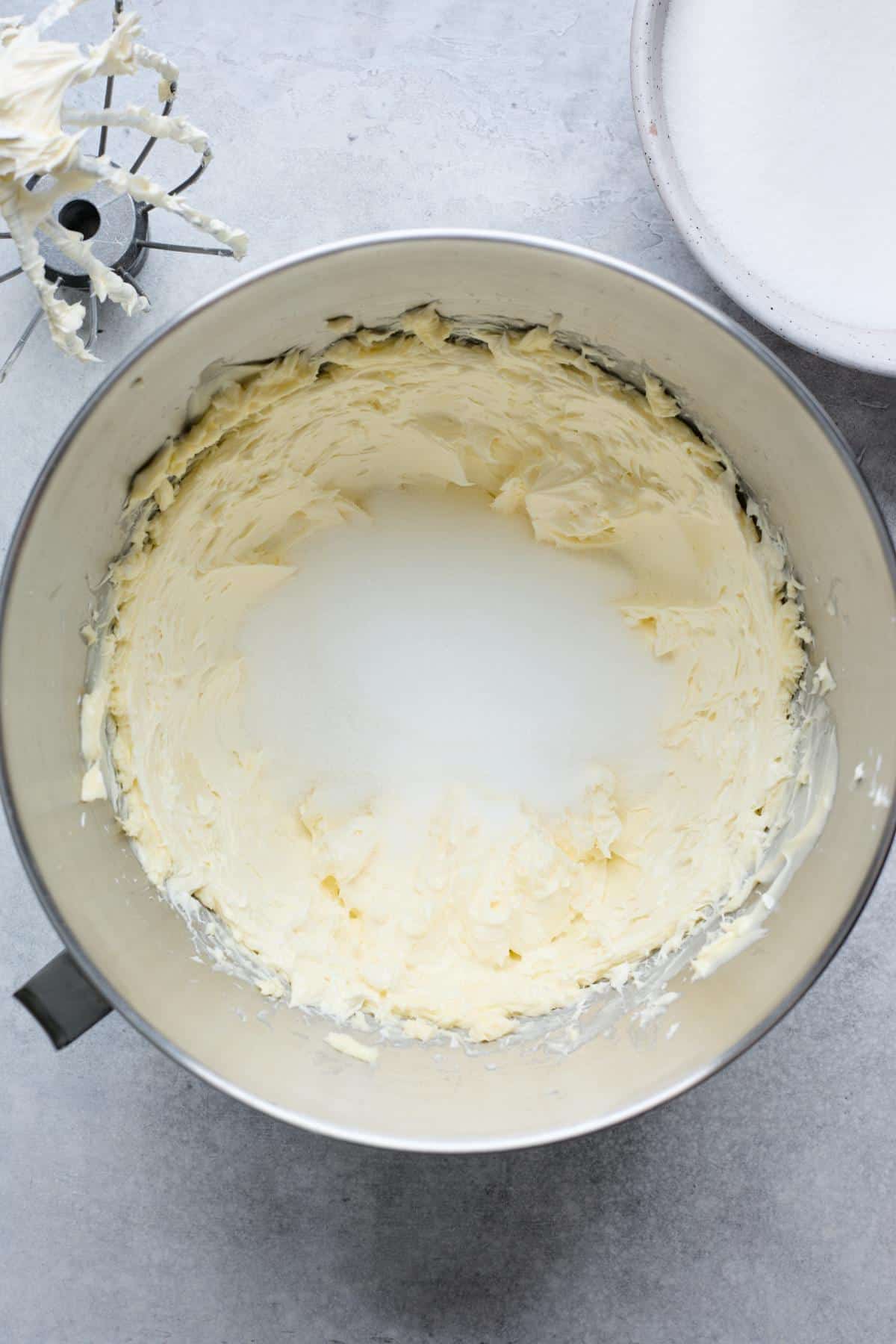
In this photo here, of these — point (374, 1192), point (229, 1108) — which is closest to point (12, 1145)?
point (229, 1108)

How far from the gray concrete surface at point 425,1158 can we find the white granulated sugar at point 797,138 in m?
0.10

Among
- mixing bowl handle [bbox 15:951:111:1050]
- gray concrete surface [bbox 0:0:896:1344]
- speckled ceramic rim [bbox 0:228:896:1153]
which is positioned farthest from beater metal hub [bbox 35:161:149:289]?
mixing bowl handle [bbox 15:951:111:1050]

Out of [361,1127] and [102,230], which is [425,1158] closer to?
[361,1127]

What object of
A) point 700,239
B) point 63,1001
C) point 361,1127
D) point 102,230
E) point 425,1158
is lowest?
point 425,1158

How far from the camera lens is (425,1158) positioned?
1402 mm

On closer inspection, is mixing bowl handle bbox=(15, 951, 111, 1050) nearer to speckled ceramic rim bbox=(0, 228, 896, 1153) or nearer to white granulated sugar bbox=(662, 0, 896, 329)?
speckled ceramic rim bbox=(0, 228, 896, 1153)

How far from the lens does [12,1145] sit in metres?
1.44

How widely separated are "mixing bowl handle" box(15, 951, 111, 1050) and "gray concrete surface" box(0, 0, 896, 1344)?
42cm

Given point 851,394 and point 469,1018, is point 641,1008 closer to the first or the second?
point 469,1018

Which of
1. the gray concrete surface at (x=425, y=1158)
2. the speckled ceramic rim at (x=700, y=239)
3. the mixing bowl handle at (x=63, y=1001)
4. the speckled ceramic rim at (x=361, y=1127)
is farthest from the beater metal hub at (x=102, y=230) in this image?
the mixing bowl handle at (x=63, y=1001)

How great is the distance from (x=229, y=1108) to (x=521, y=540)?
33.8 inches

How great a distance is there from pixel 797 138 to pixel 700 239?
0.21m

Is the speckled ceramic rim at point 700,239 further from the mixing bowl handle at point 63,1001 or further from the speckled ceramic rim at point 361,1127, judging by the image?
the mixing bowl handle at point 63,1001

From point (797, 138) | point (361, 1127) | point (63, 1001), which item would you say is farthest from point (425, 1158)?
point (797, 138)
